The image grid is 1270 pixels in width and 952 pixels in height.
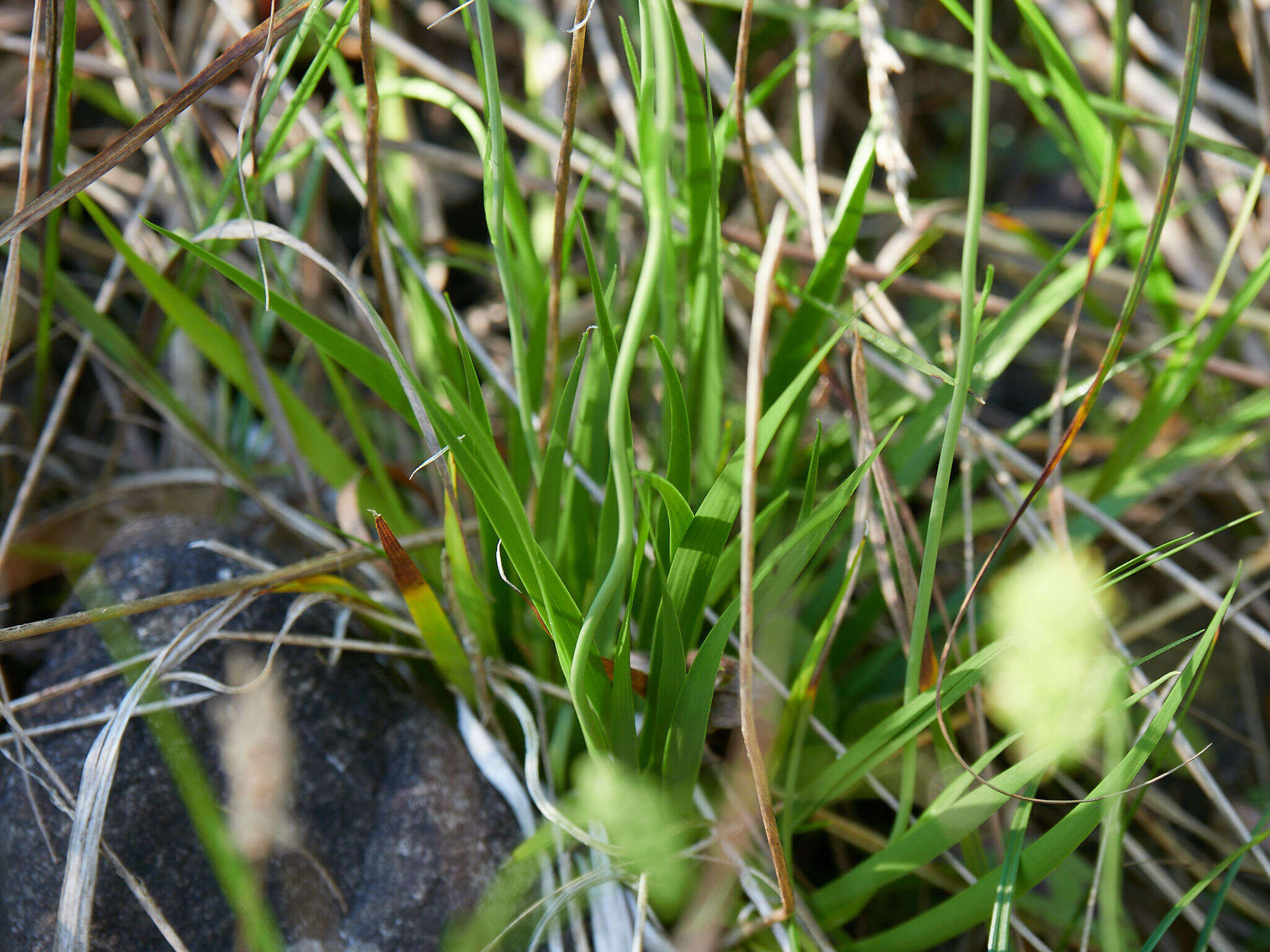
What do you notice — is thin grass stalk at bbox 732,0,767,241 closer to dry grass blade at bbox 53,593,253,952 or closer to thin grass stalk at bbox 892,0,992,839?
thin grass stalk at bbox 892,0,992,839

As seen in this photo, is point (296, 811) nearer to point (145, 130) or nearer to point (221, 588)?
point (221, 588)

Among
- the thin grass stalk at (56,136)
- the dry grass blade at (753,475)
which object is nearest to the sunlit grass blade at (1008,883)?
the dry grass blade at (753,475)

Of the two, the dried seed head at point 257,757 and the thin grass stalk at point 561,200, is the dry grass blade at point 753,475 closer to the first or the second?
the thin grass stalk at point 561,200

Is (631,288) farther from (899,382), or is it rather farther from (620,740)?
(620,740)

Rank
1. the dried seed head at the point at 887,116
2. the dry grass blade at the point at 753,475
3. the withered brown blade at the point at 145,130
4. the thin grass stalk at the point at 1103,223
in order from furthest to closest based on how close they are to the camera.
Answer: the thin grass stalk at the point at 1103,223 < the withered brown blade at the point at 145,130 < the dried seed head at the point at 887,116 < the dry grass blade at the point at 753,475

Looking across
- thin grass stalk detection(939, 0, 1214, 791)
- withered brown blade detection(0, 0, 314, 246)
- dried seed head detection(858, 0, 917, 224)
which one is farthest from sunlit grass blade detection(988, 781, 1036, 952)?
withered brown blade detection(0, 0, 314, 246)

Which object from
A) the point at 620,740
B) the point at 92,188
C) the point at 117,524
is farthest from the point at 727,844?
the point at 92,188

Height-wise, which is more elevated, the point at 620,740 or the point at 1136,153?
the point at 1136,153
